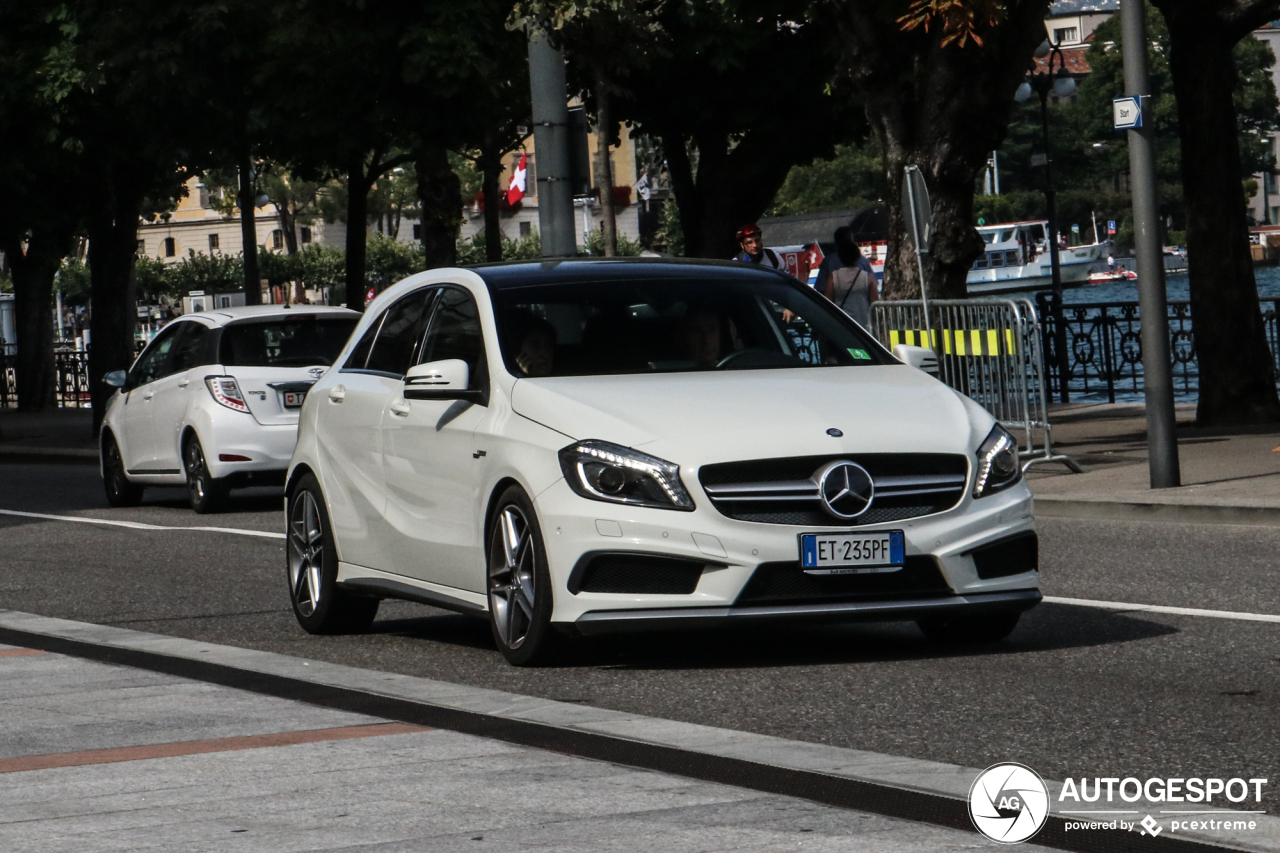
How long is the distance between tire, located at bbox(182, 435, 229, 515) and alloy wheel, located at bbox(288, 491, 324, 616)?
7.99 metres

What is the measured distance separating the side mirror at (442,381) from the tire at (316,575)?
52.0 inches

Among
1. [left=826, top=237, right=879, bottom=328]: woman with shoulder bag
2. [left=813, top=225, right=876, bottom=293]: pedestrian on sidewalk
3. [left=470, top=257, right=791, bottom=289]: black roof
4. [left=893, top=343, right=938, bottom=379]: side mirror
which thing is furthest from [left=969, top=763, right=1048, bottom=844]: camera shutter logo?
[left=826, top=237, right=879, bottom=328]: woman with shoulder bag

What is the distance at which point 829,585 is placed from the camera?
7988 mm

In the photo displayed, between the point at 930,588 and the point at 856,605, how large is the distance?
0.27m

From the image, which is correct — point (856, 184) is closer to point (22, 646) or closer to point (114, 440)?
point (114, 440)

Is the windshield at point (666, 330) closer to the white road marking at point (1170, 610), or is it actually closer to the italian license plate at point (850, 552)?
the italian license plate at point (850, 552)

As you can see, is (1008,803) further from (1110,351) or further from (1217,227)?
(1110,351)

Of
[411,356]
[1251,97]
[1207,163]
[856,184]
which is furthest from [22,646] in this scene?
[856,184]

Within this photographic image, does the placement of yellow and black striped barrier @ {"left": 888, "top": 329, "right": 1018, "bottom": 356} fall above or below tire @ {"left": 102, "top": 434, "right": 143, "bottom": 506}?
above

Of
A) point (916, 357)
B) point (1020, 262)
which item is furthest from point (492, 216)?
point (1020, 262)

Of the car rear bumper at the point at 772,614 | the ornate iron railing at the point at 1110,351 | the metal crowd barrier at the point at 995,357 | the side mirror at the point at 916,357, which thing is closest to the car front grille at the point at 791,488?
the car rear bumper at the point at 772,614

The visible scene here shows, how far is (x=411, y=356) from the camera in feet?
31.7

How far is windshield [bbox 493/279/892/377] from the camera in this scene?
893cm

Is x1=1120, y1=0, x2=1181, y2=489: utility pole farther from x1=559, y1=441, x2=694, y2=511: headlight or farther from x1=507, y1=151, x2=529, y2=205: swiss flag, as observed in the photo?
x1=507, y1=151, x2=529, y2=205: swiss flag
